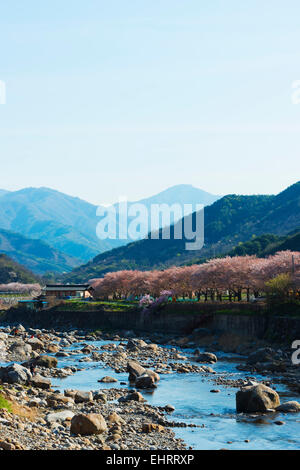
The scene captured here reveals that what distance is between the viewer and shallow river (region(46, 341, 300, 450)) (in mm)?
26516

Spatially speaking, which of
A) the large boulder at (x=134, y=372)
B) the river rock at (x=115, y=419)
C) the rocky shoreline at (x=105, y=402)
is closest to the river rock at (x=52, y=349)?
the rocky shoreline at (x=105, y=402)

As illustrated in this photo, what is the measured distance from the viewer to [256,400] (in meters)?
32.5

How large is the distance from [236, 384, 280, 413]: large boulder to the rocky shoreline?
57 mm

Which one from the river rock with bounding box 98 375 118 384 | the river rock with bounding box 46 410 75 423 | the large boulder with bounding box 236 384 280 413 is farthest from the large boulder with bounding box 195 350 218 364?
the river rock with bounding box 46 410 75 423

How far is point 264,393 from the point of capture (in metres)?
32.9

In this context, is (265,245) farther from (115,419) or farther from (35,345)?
(115,419)

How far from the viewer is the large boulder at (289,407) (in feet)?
107

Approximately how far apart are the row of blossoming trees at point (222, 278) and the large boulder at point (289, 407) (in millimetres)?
38166

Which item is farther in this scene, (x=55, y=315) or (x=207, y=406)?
(x=55, y=315)

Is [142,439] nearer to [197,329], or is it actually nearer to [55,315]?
[197,329]

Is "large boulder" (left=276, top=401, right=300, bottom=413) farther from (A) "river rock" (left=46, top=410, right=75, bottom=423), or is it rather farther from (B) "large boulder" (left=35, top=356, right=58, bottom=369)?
(B) "large boulder" (left=35, top=356, right=58, bottom=369)
